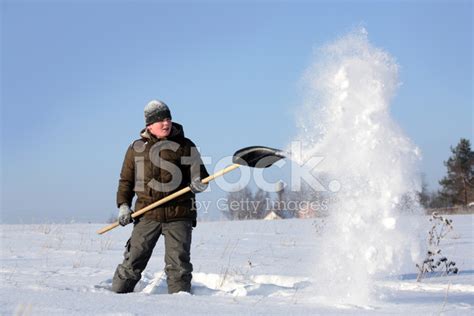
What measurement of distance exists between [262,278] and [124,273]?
4.19 ft

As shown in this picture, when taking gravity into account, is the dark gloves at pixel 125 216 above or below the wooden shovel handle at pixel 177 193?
below

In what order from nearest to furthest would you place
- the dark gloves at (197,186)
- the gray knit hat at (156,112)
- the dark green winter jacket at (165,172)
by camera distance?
the dark gloves at (197,186)
the dark green winter jacket at (165,172)
the gray knit hat at (156,112)

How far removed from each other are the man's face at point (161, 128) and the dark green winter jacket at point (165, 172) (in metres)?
0.04

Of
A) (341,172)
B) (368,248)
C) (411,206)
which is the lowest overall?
(368,248)

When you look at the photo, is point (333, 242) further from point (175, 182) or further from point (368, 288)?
point (175, 182)

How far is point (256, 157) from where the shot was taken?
422cm

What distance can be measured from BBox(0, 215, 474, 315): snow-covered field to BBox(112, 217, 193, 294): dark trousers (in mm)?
182

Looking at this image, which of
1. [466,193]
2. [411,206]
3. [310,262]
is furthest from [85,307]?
[466,193]

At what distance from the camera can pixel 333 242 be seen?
11.8 feet

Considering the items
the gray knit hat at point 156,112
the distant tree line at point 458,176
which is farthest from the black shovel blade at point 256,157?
the distant tree line at point 458,176

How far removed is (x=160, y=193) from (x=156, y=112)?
0.67m

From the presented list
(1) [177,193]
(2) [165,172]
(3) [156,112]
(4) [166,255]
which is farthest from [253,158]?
(4) [166,255]

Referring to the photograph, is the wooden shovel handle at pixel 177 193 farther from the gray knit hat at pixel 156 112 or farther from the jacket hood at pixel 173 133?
the gray knit hat at pixel 156 112

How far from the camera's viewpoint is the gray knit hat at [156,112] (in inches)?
179
